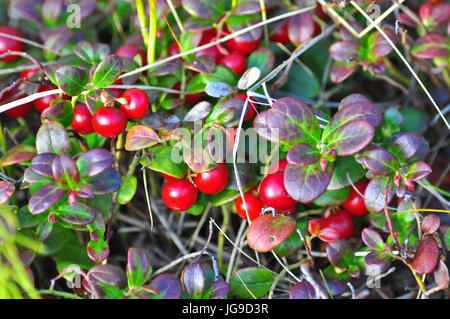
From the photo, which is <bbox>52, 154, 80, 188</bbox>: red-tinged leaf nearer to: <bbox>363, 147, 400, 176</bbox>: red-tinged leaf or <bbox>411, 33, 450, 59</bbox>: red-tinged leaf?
<bbox>363, 147, 400, 176</bbox>: red-tinged leaf

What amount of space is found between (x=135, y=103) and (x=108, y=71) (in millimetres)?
151

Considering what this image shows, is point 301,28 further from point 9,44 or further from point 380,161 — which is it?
point 9,44

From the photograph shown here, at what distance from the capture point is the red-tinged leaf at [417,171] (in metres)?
1.63

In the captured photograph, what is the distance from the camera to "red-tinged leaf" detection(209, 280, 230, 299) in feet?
5.06

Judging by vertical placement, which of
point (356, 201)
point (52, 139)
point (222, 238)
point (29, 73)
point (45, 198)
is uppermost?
point (29, 73)

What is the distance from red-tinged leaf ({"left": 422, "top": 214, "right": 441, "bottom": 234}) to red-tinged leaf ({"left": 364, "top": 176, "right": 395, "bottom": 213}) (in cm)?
14

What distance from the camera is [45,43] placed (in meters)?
2.11

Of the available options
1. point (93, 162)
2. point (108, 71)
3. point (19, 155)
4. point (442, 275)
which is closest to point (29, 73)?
point (19, 155)

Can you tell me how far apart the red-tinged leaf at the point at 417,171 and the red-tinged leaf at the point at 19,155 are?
1.42 meters

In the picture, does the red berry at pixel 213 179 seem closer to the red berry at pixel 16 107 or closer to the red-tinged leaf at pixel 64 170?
the red-tinged leaf at pixel 64 170

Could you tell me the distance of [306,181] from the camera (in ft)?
5.10

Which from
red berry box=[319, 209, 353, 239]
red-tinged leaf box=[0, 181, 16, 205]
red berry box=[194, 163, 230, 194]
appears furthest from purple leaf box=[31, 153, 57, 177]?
red berry box=[319, 209, 353, 239]
